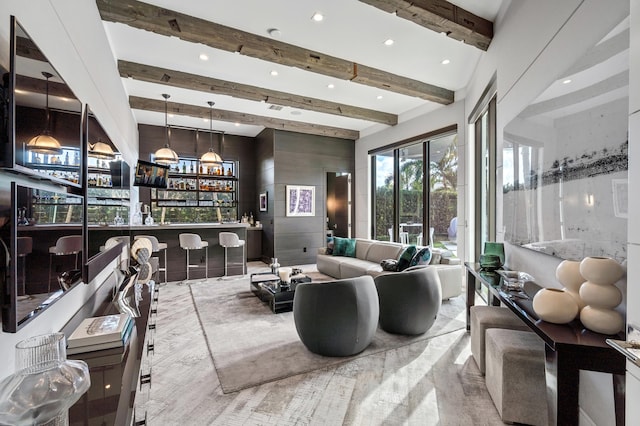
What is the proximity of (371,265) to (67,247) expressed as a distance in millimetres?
4393

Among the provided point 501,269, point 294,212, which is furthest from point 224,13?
point 294,212

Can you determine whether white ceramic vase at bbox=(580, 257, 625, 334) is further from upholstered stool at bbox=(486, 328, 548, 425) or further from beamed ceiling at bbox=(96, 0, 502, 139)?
beamed ceiling at bbox=(96, 0, 502, 139)

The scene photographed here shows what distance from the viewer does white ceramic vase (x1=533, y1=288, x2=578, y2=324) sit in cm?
150

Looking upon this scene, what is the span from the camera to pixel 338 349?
2744mm

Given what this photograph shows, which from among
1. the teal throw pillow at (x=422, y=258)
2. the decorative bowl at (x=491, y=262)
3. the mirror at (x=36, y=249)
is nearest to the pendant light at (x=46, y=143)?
the mirror at (x=36, y=249)

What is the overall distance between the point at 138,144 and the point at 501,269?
809 cm

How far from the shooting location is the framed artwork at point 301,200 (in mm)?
7664

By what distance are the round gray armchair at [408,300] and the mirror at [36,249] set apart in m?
2.58

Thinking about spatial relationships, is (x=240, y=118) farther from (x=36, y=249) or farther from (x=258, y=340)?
(x=36, y=249)

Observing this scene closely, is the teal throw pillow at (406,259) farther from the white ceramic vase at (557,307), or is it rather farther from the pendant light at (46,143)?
the pendant light at (46,143)

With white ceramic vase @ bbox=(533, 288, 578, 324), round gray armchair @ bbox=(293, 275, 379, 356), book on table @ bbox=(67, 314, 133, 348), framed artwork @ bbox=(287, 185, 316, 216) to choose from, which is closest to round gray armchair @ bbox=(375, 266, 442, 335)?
round gray armchair @ bbox=(293, 275, 379, 356)

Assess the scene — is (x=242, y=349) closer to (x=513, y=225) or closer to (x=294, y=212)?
(x=513, y=225)

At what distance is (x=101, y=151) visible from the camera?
7.74 ft

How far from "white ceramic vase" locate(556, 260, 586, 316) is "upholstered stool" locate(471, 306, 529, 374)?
83 centimetres
